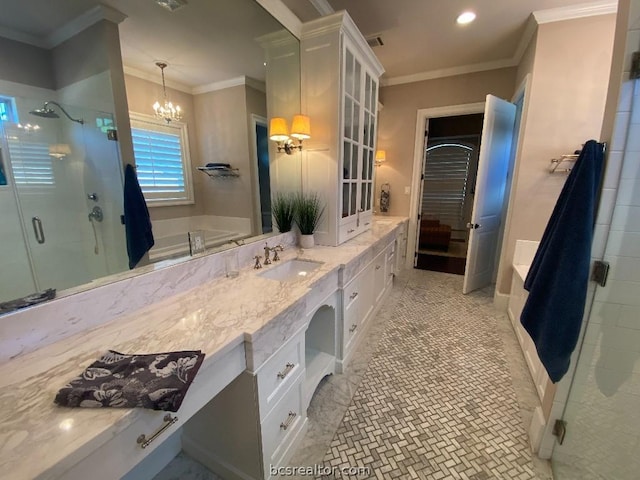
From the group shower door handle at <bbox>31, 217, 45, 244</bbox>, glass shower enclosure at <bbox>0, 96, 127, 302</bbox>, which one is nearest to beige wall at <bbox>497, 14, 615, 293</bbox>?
glass shower enclosure at <bbox>0, 96, 127, 302</bbox>

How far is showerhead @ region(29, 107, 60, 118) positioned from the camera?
37.3 inches

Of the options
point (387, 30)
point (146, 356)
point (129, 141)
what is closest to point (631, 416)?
point (146, 356)

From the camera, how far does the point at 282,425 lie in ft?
4.17

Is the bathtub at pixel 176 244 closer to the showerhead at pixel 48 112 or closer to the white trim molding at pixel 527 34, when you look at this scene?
the showerhead at pixel 48 112

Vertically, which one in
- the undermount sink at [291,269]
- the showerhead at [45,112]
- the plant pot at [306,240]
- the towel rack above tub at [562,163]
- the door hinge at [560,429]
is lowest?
the door hinge at [560,429]

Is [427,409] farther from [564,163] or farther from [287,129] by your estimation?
[564,163]

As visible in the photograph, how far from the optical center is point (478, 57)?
3.23 metres

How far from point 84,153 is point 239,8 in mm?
1281

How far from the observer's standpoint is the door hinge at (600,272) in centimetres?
111

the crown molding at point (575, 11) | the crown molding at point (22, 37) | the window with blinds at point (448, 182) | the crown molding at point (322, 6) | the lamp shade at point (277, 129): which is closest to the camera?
the crown molding at point (22, 37)

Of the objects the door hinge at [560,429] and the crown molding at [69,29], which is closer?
the crown molding at [69,29]

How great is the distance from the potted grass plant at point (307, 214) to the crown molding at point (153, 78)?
41.9 inches

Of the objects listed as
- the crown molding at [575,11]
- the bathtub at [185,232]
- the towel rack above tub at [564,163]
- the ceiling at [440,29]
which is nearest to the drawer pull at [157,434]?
the bathtub at [185,232]

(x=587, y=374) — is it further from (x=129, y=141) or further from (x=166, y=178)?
(x=129, y=141)
